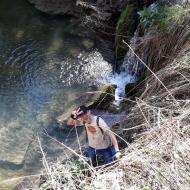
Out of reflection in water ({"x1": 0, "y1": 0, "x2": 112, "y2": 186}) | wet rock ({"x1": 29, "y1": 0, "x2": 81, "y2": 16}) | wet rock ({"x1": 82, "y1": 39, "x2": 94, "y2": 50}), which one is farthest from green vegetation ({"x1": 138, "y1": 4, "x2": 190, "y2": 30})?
wet rock ({"x1": 29, "y1": 0, "x2": 81, "y2": 16})

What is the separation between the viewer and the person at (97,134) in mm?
6574

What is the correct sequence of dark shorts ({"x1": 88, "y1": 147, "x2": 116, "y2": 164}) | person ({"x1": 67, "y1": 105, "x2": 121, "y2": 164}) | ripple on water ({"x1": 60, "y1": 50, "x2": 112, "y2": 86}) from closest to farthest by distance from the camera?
person ({"x1": 67, "y1": 105, "x2": 121, "y2": 164}), dark shorts ({"x1": 88, "y1": 147, "x2": 116, "y2": 164}), ripple on water ({"x1": 60, "y1": 50, "x2": 112, "y2": 86})

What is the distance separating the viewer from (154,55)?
9.36 metres

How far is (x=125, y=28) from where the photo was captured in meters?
11.6

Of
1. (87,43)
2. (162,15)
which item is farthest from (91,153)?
(87,43)

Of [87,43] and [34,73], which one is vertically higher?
[87,43]

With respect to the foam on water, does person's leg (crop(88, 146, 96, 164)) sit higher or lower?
lower

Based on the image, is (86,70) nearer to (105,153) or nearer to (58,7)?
(58,7)

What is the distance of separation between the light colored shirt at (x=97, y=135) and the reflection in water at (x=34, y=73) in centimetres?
199

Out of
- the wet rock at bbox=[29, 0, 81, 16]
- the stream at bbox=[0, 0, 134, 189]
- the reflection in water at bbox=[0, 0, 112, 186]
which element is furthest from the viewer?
the wet rock at bbox=[29, 0, 81, 16]

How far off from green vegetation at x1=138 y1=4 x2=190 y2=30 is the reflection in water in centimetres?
197

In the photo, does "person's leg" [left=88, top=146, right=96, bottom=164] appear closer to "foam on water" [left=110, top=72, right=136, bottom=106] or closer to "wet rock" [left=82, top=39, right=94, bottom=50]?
"foam on water" [left=110, top=72, right=136, bottom=106]

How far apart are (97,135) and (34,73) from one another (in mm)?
5051

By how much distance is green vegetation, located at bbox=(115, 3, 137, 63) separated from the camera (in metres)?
11.5
